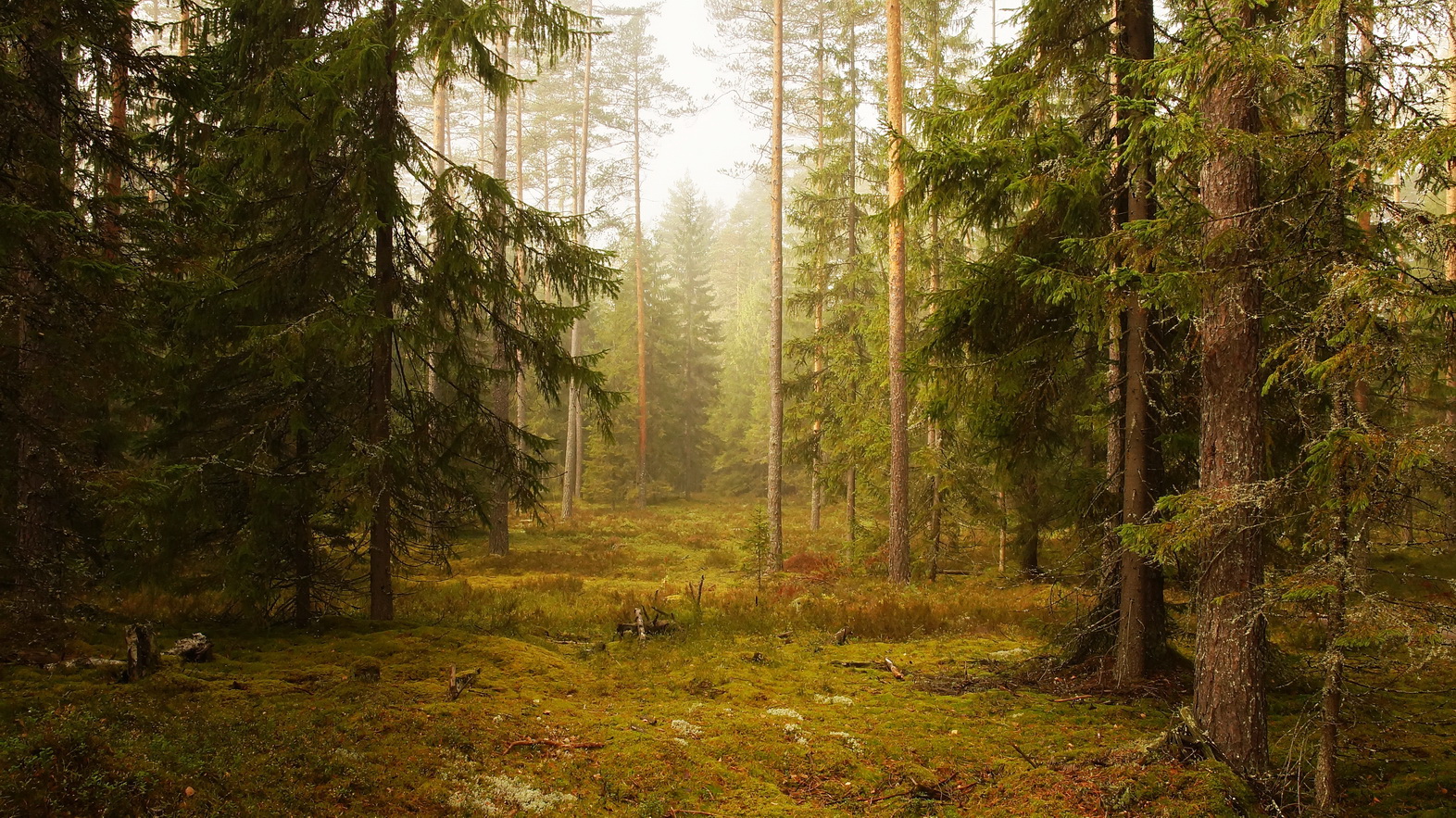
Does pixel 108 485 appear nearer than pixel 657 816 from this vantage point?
No

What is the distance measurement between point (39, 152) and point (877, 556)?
16.8 metres

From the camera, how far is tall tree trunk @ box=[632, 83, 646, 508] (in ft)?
94.8

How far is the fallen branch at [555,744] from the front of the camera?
5.66 metres

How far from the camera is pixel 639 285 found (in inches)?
1198

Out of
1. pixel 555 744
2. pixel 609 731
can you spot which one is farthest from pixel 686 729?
pixel 555 744

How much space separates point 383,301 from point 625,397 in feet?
11.6

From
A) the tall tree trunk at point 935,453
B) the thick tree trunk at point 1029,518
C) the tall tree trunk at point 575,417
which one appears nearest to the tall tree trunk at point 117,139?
the tall tree trunk at point 935,453

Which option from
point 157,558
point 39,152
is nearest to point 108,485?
point 157,558

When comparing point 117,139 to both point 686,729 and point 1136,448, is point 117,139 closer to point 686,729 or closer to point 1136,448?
point 686,729

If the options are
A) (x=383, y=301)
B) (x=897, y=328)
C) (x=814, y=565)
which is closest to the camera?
(x=383, y=301)

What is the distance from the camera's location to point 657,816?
4801 mm

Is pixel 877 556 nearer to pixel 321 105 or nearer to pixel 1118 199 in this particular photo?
pixel 1118 199

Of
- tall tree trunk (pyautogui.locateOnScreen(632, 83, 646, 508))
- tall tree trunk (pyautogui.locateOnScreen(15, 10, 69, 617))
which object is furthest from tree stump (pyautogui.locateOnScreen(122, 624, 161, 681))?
tall tree trunk (pyautogui.locateOnScreen(632, 83, 646, 508))

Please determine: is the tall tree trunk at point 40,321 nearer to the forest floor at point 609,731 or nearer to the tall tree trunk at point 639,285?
the forest floor at point 609,731
